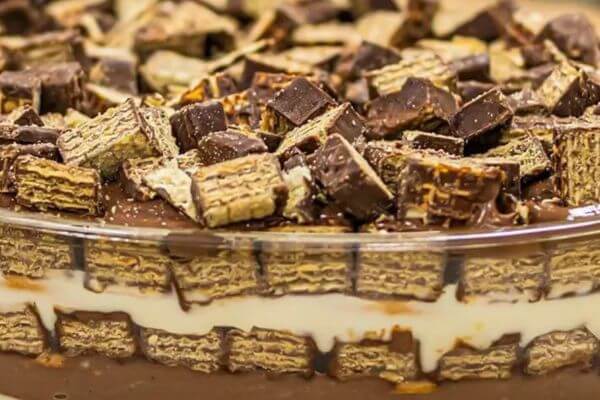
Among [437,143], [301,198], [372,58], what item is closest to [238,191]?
[301,198]

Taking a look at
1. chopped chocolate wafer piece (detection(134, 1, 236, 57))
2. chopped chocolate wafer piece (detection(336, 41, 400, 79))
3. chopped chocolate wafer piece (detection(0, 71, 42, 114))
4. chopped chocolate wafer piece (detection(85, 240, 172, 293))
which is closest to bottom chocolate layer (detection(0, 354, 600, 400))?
chopped chocolate wafer piece (detection(85, 240, 172, 293))

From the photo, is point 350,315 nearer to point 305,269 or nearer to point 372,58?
point 305,269

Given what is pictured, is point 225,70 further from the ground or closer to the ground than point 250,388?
further from the ground

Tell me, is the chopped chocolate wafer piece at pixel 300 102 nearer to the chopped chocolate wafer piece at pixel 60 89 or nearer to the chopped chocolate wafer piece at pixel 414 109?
the chopped chocolate wafer piece at pixel 414 109

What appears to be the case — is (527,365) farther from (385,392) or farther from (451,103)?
(451,103)

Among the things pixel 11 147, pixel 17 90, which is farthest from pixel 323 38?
pixel 11 147

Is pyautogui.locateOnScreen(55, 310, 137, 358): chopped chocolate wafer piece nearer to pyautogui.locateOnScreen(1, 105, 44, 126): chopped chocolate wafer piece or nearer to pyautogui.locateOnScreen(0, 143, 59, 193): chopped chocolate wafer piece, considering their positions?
pyautogui.locateOnScreen(0, 143, 59, 193): chopped chocolate wafer piece
